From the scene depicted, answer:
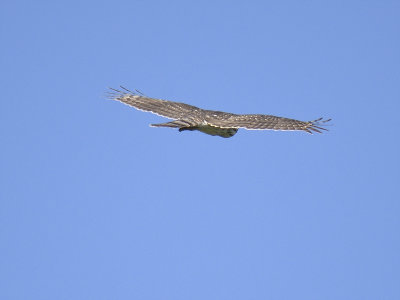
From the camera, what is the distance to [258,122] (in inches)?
1168

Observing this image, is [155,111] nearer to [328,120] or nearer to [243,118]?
[243,118]

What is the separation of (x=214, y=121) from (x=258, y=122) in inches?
60.4

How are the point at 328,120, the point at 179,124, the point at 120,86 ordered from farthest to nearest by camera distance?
1. the point at 120,86
2. the point at 328,120
3. the point at 179,124

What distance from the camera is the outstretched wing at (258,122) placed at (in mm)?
29241

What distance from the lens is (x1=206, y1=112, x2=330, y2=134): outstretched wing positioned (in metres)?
29.2

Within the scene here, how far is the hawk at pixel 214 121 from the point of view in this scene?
29.1 m

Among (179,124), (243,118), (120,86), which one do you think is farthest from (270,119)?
(120,86)

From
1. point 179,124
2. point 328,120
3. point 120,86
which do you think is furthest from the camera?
point 120,86

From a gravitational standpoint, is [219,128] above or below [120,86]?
below

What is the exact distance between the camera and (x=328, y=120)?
31016mm

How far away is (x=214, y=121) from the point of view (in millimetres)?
29484

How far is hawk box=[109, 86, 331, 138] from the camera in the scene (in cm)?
2909

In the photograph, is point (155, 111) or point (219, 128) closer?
point (219, 128)

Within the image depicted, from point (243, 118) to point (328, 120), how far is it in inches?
128
